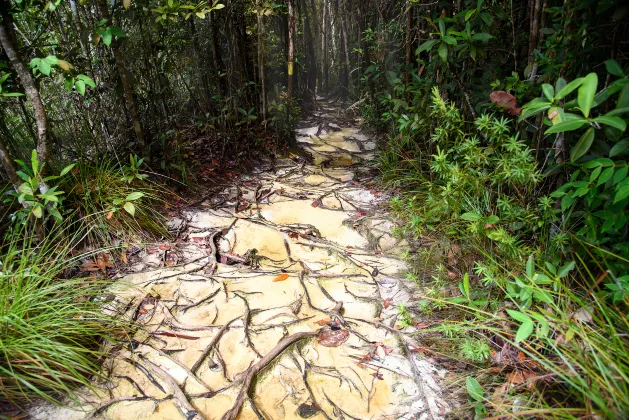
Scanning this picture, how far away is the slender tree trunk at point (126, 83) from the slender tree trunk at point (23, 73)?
2.59ft

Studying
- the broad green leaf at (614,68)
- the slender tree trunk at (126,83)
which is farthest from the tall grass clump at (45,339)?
the broad green leaf at (614,68)

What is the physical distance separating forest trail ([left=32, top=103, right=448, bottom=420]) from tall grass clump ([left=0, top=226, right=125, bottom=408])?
0.10 meters

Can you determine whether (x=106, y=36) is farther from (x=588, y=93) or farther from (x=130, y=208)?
(x=588, y=93)

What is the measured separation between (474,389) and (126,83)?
10.5 feet

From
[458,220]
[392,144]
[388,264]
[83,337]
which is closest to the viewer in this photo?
[83,337]

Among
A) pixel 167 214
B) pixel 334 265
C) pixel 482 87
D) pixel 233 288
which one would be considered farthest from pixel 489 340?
pixel 167 214

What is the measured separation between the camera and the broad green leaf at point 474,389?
4.83ft

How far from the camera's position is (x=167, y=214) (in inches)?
125

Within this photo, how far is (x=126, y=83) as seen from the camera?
119 inches

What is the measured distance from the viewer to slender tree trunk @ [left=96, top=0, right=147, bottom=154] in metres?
2.78

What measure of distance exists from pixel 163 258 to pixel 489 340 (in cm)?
212

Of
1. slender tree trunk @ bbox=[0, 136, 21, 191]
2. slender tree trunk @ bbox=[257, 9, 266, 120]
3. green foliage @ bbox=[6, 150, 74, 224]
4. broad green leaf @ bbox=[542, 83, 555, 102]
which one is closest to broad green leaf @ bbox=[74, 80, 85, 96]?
green foliage @ bbox=[6, 150, 74, 224]

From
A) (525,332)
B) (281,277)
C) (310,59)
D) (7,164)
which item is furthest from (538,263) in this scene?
(310,59)

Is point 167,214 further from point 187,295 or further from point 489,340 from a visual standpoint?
point 489,340
